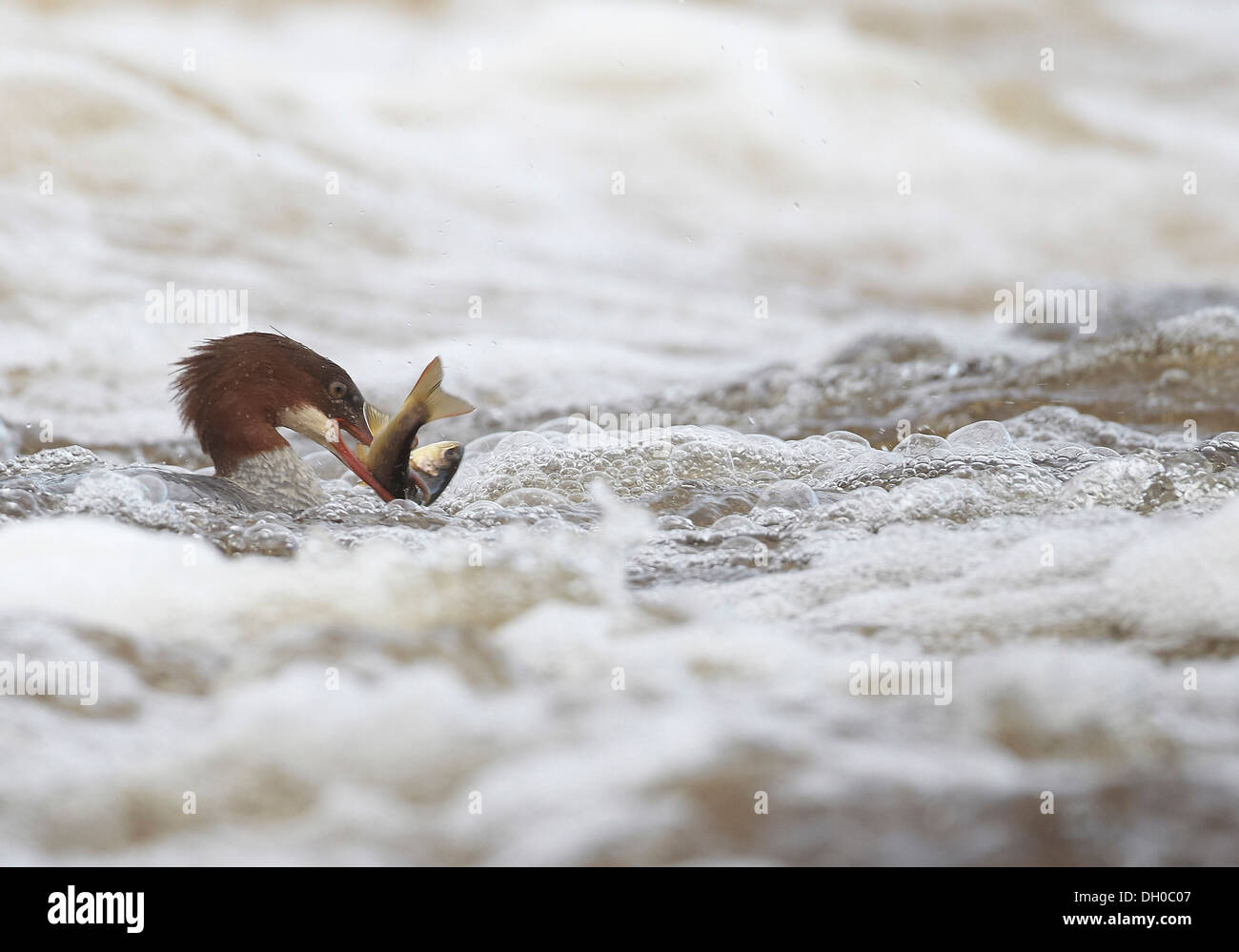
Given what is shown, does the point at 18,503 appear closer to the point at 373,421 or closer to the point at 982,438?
the point at 373,421

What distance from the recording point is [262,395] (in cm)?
364

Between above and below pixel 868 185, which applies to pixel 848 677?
below

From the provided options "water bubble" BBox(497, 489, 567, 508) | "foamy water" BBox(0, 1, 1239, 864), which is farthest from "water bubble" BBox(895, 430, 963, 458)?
"water bubble" BBox(497, 489, 567, 508)

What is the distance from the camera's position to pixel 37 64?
32.9 feet

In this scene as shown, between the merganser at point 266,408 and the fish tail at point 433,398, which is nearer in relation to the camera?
the fish tail at point 433,398

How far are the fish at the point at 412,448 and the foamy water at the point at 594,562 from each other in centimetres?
14

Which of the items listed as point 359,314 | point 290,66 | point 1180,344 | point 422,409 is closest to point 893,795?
point 422,409

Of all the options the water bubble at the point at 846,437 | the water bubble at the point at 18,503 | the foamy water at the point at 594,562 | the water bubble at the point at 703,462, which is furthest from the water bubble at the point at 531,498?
the water bubble at the point at 18,503

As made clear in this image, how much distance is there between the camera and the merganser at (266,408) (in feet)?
11.8

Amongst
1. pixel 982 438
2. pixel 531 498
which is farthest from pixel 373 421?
Answer: pixel 982 438

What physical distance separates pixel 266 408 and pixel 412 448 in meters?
0.46

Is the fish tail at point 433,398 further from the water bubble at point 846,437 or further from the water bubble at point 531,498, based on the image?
the water bubble at point 846,437

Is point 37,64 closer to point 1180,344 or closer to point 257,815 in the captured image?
point 1180,344

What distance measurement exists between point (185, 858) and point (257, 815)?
0.41ft
